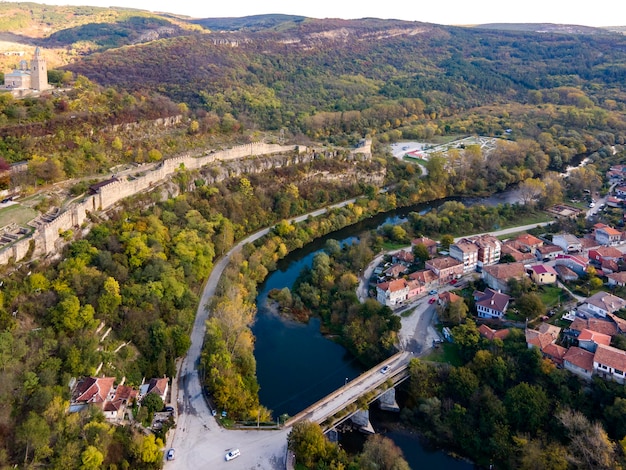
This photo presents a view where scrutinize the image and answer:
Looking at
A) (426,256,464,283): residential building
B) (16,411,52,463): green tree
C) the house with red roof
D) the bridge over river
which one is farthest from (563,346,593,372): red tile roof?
(16,411,52,463): green tree

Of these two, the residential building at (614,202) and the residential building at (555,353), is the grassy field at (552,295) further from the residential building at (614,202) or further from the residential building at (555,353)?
the residential building at (614,202)

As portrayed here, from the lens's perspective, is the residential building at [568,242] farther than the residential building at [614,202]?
No

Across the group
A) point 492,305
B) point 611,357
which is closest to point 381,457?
point 611,357

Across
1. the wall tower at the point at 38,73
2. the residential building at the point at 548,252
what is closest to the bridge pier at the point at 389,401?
the residential building at the point at 548,252

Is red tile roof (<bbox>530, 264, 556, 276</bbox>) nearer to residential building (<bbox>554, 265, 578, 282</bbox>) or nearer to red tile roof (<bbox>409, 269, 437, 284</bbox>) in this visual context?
residential building (<bbox>554, 265, 578, 282</bbox>)

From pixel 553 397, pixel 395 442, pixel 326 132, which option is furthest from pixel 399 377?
pixel 326 132

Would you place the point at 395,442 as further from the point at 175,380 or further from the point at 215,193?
the point at 215,193

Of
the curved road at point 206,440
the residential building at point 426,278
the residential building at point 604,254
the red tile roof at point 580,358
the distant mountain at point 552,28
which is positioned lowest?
the curved road at point 206,440
